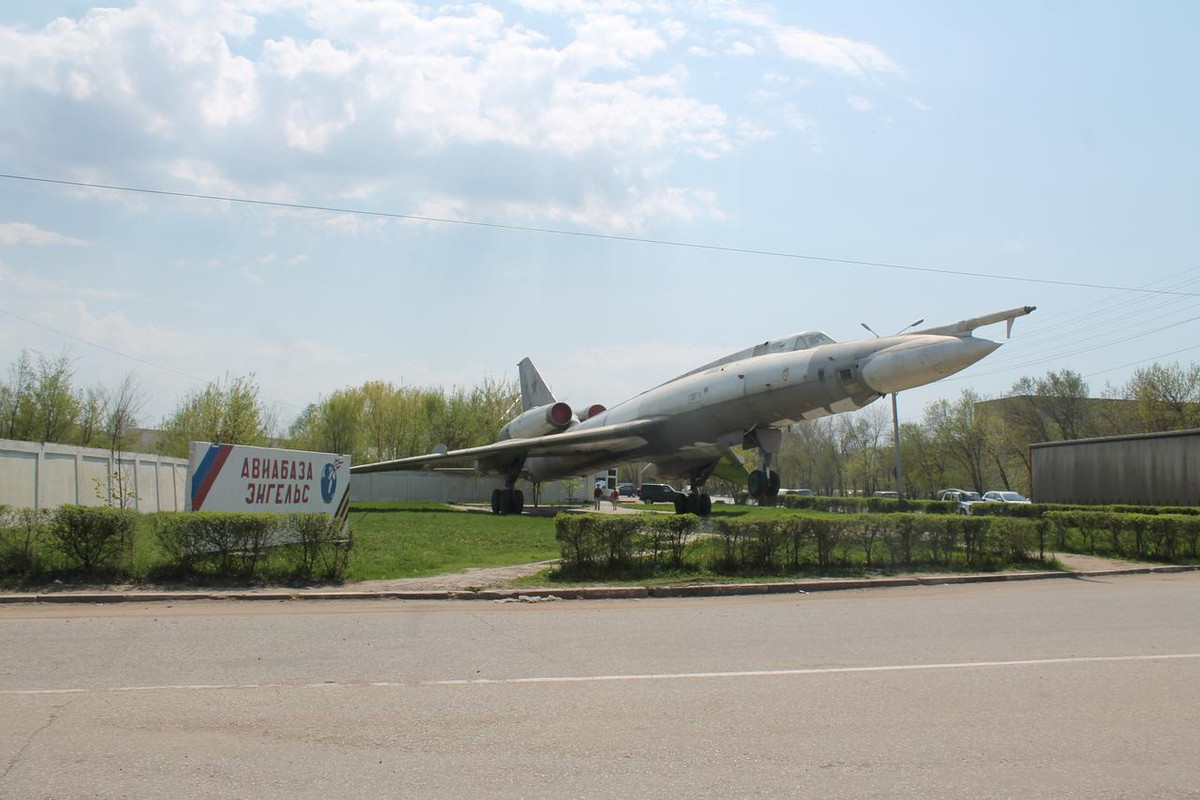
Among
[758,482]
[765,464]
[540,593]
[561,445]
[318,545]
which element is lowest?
[540,593]

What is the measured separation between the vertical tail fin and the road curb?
23.9 metres

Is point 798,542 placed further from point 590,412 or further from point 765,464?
point 590,412

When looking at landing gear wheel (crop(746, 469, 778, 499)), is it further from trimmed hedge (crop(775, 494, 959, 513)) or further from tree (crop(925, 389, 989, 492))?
tree (crop(925, 389, 989, 492))

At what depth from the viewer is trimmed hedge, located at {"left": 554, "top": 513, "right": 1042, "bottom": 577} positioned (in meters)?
13.5

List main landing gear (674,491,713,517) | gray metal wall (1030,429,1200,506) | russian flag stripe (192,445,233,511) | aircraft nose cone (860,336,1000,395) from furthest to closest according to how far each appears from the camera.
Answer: main landing gear (674,491,713,517), gray metal wall (1030,429,1200,506), aircraft nose cone (860,336,1000,395), russian flag stripe (192,445,233,511)

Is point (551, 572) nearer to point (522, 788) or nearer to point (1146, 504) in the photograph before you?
point (522, 788)

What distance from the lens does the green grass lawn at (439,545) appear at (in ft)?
45.0

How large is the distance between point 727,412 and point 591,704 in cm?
1720

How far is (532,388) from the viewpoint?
123 ft

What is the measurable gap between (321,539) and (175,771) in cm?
834

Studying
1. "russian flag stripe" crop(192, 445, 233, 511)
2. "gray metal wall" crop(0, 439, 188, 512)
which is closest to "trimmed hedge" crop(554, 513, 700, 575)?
"russian flag stripe" crop(192, 445, 233, 511)

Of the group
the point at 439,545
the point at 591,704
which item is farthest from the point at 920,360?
the point at 591,704

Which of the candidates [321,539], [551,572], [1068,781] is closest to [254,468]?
[321,539]

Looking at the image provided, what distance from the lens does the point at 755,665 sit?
7340 millimetres
